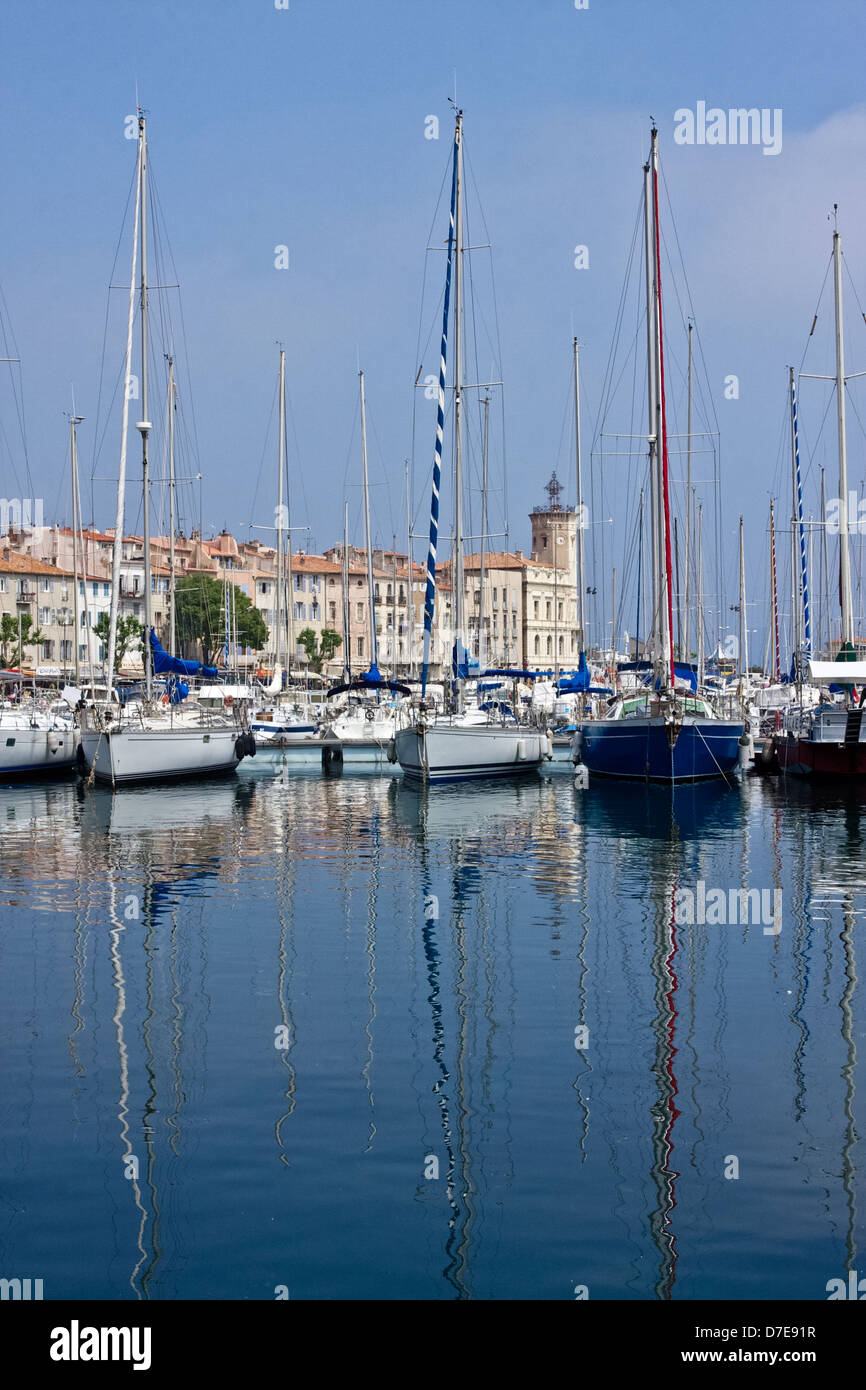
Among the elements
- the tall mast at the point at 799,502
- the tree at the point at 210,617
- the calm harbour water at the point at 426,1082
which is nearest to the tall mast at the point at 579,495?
the tall mast at the point at 799,502

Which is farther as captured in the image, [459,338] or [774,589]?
[774,589]

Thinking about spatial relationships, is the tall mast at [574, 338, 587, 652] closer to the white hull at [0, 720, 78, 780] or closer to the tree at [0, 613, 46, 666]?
the white hull at [0, 720, 78, 780]

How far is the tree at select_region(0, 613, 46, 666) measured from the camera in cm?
9691

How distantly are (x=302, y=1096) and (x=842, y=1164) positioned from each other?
14.1 feet

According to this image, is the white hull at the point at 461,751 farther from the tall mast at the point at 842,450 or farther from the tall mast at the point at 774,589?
the tall mast at the point at 774,589

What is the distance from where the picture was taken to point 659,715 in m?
39.0

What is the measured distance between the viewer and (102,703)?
1679 inches

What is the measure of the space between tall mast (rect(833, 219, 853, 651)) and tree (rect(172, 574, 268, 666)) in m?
64.8

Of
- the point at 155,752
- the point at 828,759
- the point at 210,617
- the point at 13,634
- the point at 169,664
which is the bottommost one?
the point at 828,759

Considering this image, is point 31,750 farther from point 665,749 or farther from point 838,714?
point 838,714

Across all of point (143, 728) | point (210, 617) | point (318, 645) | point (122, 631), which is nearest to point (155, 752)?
point (143, 728)

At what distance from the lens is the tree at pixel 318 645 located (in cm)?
12631

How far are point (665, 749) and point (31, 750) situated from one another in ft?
64.4

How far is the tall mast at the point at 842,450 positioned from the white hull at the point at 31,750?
969 inches
